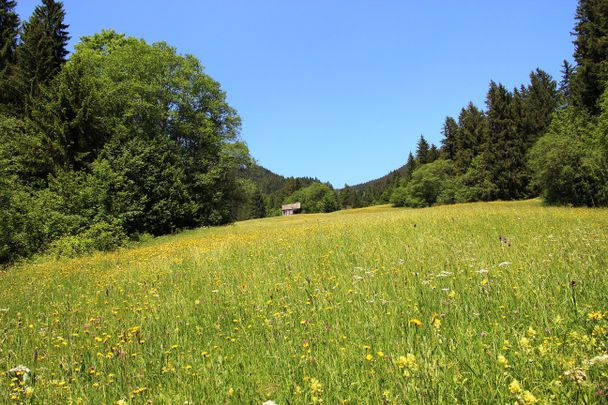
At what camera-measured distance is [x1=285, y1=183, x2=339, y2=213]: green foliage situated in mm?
133750

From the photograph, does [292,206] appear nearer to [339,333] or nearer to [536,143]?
[536,143]

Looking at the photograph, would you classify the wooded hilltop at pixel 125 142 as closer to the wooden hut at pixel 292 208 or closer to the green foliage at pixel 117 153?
the green foliage at pixel 117 153

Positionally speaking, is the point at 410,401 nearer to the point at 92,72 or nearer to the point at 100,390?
the point at 100,390

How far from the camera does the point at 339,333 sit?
11.4 feet

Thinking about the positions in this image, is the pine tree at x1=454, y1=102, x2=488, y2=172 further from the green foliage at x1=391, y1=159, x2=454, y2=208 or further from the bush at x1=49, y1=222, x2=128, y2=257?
the bush at x1=49, y1=222, x2=128, y2=257

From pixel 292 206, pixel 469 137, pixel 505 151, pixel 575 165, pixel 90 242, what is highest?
pixel 469 137

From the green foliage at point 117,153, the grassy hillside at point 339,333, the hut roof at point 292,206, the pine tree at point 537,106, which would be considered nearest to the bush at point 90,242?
the green foliage at point 117,153

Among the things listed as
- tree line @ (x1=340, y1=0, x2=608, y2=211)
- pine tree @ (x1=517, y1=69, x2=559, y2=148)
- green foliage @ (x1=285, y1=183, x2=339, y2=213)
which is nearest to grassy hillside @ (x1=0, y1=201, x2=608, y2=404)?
tree line @ (x1=340, y1=0, x2=608, y2=211)

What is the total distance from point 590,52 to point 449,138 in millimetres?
47076

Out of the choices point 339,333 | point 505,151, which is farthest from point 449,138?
point 339,333

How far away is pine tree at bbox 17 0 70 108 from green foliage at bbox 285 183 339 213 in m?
109

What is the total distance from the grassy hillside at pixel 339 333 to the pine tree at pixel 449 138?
80.6 meters

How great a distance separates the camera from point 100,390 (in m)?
3.02

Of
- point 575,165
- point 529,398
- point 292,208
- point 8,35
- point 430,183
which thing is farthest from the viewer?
point 292,208
